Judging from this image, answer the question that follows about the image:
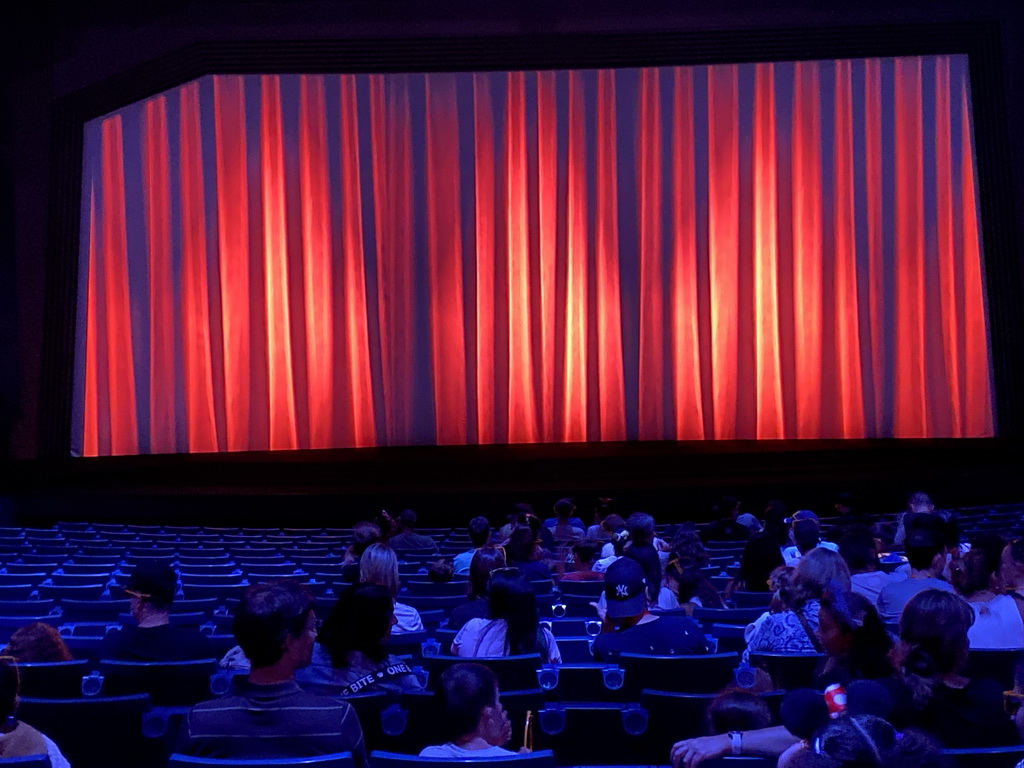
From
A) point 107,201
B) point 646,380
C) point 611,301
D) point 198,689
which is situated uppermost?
point 107,201

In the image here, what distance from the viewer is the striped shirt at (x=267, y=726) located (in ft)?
8.87

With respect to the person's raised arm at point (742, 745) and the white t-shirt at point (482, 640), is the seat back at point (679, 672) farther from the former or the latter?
the person's raised arm at point (742, 745)

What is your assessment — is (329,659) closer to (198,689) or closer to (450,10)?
(198,689)

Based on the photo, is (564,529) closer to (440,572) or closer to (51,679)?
(440,572)

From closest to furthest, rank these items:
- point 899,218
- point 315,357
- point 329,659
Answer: point 329,659 → point 899,218 → point 315,357

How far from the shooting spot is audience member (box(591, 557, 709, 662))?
405 centimetres

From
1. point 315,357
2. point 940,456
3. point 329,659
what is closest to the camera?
point 329,659

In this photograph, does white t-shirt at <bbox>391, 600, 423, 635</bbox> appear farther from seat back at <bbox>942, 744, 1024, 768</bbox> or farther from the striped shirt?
seat back at <bbox>942, 744, 1024, 768</bbox>

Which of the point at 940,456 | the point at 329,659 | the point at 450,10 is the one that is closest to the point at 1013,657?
the point at 329,659

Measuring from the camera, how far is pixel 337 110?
15.5 meters

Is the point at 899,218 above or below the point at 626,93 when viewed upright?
below

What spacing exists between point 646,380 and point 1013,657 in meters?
11.8

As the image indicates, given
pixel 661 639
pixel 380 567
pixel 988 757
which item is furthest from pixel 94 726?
pixel 988 757

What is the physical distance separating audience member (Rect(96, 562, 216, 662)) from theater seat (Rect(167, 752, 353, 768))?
1414 mm
